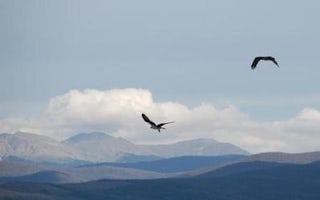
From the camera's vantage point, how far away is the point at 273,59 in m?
48.2

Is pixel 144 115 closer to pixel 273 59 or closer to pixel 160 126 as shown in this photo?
pixel 160 126

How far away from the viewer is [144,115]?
160 ft

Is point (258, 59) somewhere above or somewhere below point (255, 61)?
above

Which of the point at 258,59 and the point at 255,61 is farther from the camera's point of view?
the point at 258,59

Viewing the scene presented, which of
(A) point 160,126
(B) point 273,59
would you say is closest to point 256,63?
(B) point 273,59

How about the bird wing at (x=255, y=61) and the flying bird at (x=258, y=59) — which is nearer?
the flying bird at (x=258, y=59)

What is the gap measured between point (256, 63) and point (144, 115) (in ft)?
23.8

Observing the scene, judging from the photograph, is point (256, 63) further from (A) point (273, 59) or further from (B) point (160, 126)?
(B) point (160, 126)

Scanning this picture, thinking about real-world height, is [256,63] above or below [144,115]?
above

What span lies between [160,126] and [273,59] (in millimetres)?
7731

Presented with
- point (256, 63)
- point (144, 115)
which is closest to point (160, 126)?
point (144, 115)

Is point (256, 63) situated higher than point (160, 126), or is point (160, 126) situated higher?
point (256, 63)

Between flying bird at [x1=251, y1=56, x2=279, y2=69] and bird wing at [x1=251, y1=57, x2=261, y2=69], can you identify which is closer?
flying bird at [x1=251, y1=56, x2=279, y2=69]

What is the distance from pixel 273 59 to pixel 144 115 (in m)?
7.87
